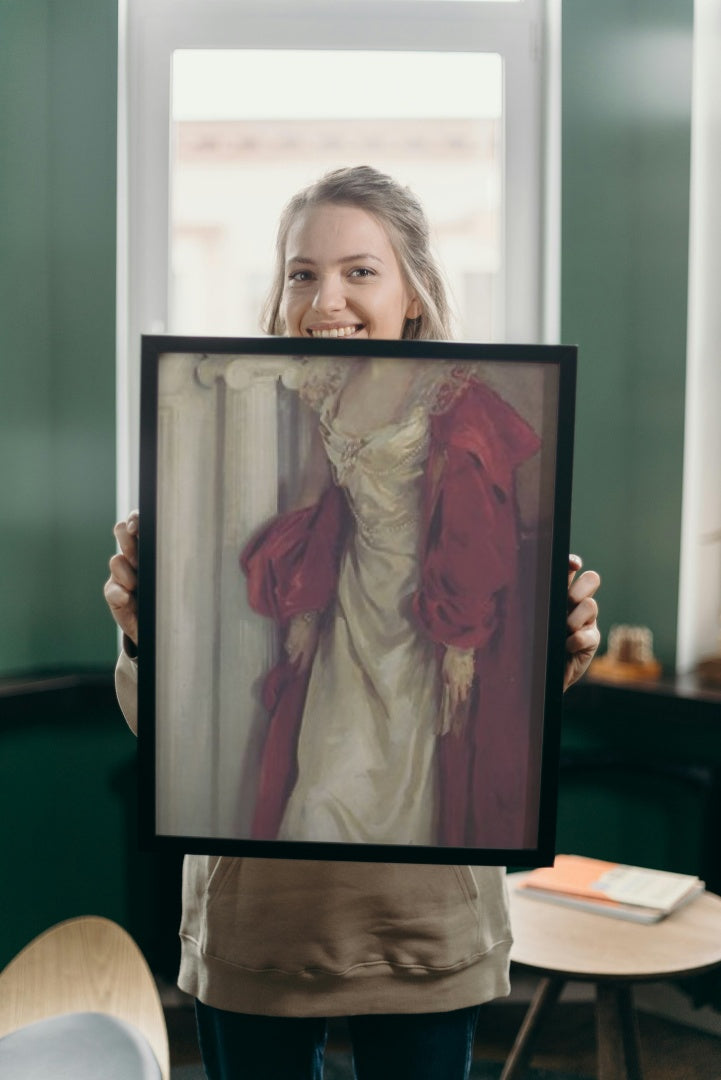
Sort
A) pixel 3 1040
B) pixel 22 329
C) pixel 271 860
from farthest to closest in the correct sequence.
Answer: pixel 22 329 → pixel 271 860 → pixel 3 1040

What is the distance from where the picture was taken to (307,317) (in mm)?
1134

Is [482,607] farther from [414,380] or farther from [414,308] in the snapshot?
[414,308]

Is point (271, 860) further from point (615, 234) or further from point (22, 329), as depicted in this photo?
point (615, 234)

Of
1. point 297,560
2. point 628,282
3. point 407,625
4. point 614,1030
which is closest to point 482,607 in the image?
point 407,625

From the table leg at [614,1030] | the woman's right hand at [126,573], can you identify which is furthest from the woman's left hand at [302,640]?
the table leg at [614,1030]

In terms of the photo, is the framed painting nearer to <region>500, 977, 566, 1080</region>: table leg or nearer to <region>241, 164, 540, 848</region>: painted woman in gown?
<region>241, 164, 540, 848</region>: painted woman in gown

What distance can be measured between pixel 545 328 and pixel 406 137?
59 cm

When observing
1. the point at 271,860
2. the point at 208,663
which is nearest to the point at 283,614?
the point at 208,663

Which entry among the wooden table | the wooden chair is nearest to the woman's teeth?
the wooden chair

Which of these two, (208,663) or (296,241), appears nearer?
(208,663)

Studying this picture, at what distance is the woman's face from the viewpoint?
44.3 inches

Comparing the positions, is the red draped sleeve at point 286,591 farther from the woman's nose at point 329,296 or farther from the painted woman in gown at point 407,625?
the woman's nose at point 329,296

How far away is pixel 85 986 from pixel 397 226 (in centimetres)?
84

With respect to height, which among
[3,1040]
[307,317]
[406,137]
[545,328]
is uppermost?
[406,137]
